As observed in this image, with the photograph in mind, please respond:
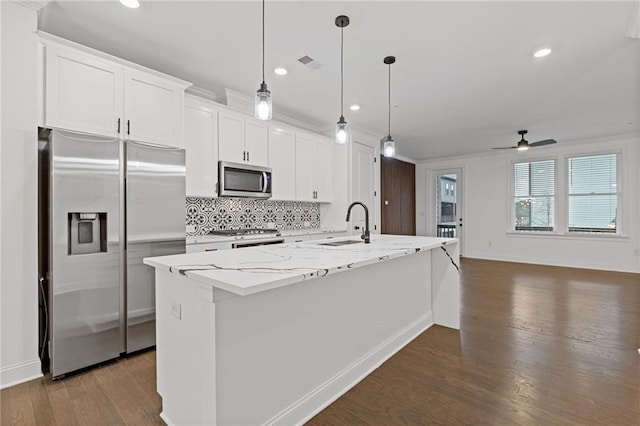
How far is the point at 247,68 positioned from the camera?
10.3 feet

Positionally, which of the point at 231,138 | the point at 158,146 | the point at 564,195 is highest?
the point at 231,138

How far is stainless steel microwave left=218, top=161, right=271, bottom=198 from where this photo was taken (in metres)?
3.54

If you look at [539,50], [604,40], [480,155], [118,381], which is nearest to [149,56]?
[118,381]

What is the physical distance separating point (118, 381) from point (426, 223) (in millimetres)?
7579

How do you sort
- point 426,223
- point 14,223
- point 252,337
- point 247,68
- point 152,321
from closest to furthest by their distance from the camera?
point 252,337 < point 14,223 < point 152,321 < point 247,68 < point 426,223

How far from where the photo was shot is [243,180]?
148 inches

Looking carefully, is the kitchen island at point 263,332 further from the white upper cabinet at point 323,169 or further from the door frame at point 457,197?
the door frame at point 457,197

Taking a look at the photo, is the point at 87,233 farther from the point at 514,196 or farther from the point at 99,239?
the point at 514,196

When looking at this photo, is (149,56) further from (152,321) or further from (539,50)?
(539,50)

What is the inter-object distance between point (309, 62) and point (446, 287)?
2592 mm

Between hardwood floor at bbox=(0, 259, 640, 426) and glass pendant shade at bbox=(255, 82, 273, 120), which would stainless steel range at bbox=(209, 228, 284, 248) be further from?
glass pendant shade at bbox=(255, 82, 273, 120)

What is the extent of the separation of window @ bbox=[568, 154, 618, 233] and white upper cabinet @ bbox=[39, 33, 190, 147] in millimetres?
7504

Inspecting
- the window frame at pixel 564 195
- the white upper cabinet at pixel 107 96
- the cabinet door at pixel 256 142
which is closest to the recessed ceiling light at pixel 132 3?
the white upper cabinet at pixel 107 96

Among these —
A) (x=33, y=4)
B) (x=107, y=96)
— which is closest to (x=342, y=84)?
(x=107, y=96)
